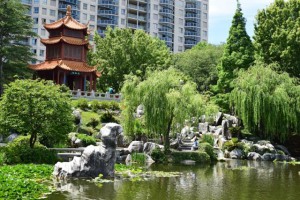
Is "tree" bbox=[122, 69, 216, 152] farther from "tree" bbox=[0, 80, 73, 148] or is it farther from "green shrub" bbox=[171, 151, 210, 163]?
"tree" bbox=[0, 80, 73, 148]

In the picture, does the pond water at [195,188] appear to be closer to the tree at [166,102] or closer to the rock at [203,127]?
the tree at [166,102]

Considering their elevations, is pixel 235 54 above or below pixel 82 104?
above

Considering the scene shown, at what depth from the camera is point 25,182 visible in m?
12.9

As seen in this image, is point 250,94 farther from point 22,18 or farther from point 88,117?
point 22,18

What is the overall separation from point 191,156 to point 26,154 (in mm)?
9853

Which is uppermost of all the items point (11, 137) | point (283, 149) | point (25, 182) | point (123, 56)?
point (123, 56)

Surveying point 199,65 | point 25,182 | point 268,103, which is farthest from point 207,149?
point 199,65

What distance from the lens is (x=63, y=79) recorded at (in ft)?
131

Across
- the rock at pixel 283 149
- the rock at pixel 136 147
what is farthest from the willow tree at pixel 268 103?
the rock at pixel 136 147

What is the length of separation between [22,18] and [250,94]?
21323mm

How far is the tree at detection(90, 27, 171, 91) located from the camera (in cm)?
4588

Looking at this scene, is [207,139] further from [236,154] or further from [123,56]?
[123,56]

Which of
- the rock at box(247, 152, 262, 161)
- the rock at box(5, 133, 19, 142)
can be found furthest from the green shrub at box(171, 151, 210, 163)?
the rock at box(5, 133, 19, 142)

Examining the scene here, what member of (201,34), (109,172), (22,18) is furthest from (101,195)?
(201,34)
